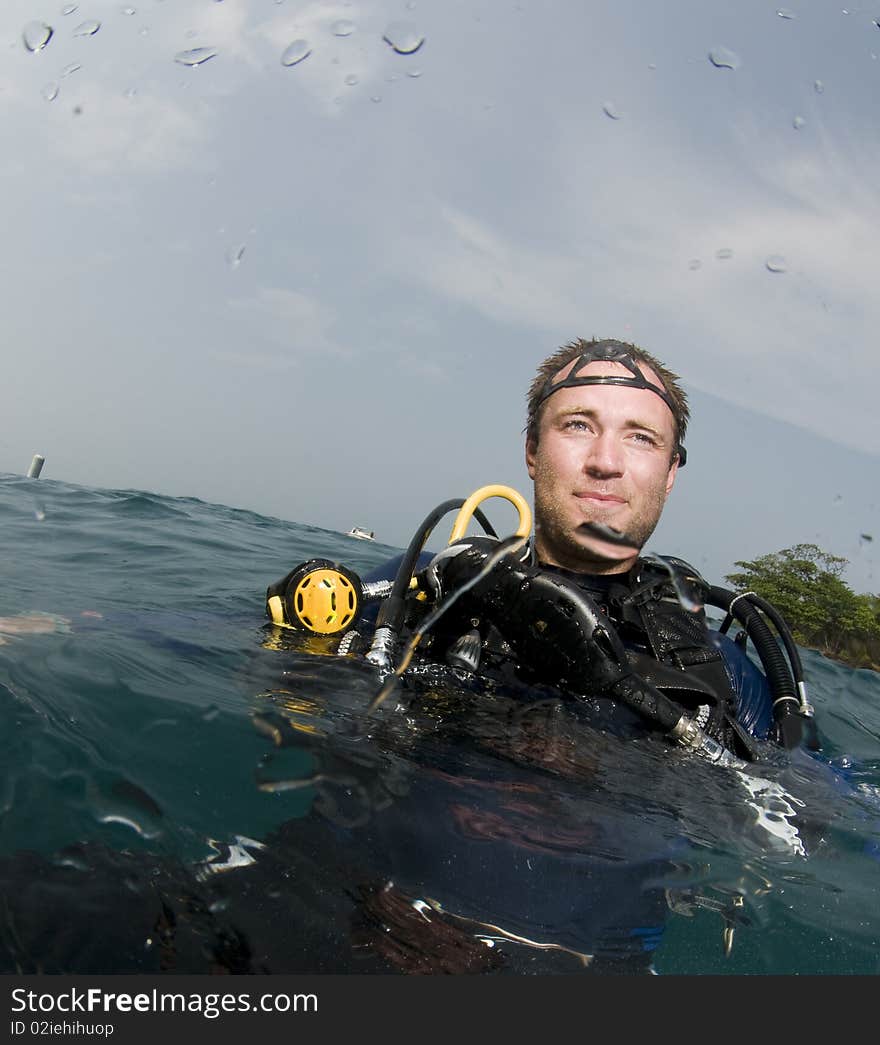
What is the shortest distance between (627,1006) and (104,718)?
1.80 m

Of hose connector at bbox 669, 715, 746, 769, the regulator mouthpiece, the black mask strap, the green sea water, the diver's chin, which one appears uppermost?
the black mask strap

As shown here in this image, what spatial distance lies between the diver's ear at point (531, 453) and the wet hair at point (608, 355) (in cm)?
1

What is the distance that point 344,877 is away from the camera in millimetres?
1738

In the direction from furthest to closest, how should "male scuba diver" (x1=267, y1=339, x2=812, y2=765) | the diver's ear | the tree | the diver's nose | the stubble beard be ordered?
the tree < the diver's ear < the stubble beard < the diver's nose < "male scuba diver" (x1=267, y1=339, x2=812, y2=765)

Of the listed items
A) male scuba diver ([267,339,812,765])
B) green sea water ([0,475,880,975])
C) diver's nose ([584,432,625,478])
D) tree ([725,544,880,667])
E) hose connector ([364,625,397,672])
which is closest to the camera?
green sea water ([0,475,880,975])

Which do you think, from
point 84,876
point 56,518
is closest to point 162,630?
point 84,876

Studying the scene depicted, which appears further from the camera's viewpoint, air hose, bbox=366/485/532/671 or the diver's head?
the diver's head

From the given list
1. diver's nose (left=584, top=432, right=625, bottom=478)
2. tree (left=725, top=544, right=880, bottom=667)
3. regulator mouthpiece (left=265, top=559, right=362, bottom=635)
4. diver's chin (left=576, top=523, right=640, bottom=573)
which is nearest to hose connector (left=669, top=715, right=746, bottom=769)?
diver's chin (left=576, top=523, right=640, bottom=573)

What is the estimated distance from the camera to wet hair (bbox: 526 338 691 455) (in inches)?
138

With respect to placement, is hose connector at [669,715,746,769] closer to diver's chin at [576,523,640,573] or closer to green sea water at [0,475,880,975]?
green sea water at [0,475,880,975]

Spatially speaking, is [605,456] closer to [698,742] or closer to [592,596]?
[592,596]

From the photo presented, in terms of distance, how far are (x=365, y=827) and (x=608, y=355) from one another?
2544 millimetres

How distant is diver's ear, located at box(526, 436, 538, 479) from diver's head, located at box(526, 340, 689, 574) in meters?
0.07

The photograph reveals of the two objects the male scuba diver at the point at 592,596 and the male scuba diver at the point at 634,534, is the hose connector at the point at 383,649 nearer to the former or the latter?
the male scuba diver at the point at 592,596
